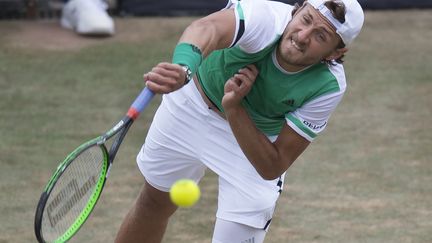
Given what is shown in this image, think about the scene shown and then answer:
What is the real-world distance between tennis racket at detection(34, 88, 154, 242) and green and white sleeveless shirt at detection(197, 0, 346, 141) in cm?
66

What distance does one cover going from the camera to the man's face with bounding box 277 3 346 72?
168 inches

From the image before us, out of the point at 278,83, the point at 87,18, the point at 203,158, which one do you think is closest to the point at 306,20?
the point at 278,83

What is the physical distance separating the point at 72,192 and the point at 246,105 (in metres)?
0.93

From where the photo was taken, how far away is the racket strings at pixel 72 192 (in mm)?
4121

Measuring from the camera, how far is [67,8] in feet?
33.6

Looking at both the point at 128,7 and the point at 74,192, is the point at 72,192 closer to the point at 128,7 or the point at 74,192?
the point at 74,192

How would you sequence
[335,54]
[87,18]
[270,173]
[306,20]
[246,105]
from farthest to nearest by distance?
[87,18] → [246,105] → [270,173] → [335,54] → [306,20]

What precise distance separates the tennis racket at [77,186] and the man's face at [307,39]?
2.51 ft

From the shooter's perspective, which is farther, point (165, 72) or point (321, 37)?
point (321, 37)

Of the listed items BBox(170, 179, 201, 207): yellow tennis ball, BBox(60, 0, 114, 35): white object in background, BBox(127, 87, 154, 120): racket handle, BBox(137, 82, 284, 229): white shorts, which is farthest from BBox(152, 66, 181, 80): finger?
BBox(60, 0, 114, 35): white object in background

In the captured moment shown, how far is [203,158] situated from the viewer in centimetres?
482

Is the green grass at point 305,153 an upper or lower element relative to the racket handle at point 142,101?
lower

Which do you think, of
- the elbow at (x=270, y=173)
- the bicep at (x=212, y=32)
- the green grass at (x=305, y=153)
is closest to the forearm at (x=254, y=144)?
the elbow at (x=270, y=173)

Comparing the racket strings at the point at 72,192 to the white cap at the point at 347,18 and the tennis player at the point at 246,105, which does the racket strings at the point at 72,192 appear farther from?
the white cap at the point at 347,18
